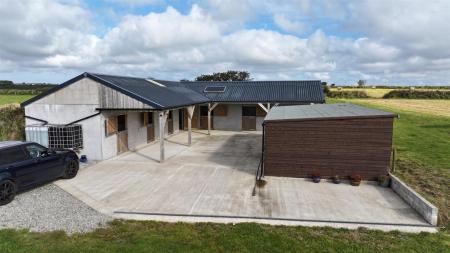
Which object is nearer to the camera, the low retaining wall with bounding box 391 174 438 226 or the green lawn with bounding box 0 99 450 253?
the green lawn with bounding box 0 99 450 253

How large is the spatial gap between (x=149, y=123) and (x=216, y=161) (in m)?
6.40

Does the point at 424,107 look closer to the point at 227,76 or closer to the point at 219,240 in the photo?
the point at 227,76

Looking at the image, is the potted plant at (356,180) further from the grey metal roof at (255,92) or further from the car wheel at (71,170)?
the grey metal roof at (255,92)

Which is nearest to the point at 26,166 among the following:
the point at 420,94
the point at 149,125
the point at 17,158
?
the point at 17,158

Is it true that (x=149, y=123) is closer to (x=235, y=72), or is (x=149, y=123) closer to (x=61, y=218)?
(x=61, y=218)

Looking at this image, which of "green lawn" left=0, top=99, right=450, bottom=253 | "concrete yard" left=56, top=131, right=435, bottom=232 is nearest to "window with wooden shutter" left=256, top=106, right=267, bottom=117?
"concrete yard" left=56, top=131, right=435, bottom=232

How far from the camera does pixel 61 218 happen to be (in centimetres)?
754

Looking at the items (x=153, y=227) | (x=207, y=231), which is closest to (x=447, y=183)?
(x=207, y=231)

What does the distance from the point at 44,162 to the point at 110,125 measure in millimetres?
4732

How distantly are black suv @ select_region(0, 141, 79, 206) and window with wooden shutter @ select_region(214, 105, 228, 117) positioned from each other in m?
15.3

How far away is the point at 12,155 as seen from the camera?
28.8 feet

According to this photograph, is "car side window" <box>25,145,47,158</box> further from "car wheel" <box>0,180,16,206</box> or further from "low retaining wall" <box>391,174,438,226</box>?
"low retaining wall" <box>391,174,438,226</box>

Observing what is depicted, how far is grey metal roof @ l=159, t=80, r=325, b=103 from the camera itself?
Answer: 22303 mm

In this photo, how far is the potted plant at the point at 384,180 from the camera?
33.9 ft
